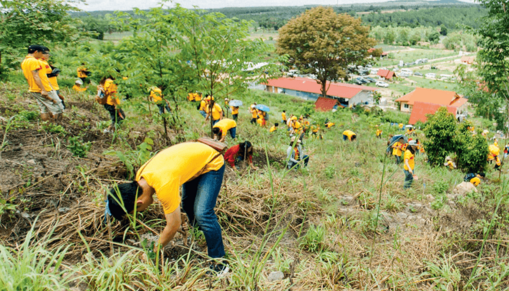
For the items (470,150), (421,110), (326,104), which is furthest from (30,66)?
(421,110)

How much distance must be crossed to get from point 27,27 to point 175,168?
6.78 m

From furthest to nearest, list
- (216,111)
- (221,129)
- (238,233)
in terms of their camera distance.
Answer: (216,111) < (221,129) < (238,233)

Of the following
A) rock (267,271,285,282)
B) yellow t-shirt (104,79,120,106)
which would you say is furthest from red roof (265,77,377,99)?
rock (267,271,285,282)

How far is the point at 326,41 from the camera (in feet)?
77.5

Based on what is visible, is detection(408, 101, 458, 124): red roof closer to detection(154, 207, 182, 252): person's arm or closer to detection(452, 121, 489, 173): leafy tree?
detection(452, 121, 489, 173): leafy tree

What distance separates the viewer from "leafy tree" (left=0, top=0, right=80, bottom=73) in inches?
246

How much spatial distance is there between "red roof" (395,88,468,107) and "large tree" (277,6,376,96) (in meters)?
14.3

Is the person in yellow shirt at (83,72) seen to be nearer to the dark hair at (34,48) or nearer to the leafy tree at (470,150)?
the dark hair at (34,48)

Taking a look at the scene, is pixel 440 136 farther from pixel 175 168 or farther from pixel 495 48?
pixel 175 168

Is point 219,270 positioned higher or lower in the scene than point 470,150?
higher

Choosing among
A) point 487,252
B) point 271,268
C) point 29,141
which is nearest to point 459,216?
point 487,252

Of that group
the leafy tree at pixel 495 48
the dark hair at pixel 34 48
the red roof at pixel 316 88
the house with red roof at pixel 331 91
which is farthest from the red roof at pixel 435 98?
the dark hair at pixel 34 48

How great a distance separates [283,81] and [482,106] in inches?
1144

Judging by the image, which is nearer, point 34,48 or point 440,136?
point 34,48
